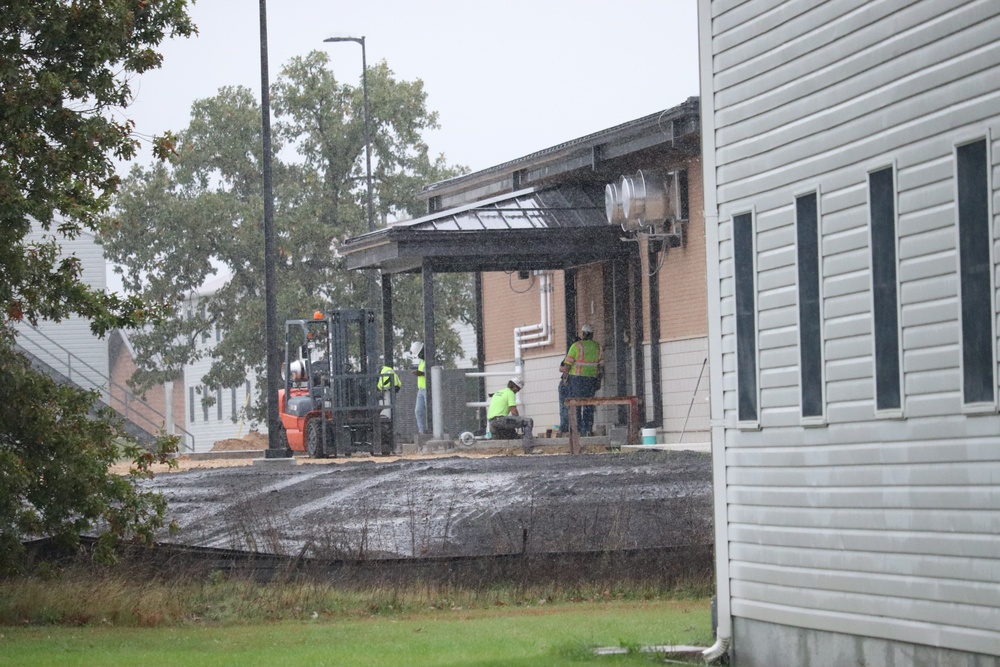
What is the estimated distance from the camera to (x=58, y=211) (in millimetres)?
14047

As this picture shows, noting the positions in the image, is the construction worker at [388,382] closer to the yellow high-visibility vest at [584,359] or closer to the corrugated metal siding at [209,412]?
the yellow high-visibility vest at [584,359]

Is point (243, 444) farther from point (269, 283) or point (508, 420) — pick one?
point (508, 420)

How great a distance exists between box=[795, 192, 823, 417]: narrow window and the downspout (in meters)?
0.94

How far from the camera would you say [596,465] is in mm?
21406

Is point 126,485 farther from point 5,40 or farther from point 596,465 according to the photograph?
point 596,465

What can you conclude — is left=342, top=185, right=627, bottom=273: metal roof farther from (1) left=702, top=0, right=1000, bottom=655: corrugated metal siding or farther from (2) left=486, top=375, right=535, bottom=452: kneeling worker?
(1) left=702, top=0, right=1000, bottom=655: corrugated metal siding

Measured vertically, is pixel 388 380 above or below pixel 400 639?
above

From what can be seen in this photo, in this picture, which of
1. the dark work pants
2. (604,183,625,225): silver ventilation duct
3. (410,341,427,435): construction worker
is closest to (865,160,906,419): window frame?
(604,183,625,225): silver ventilation duct

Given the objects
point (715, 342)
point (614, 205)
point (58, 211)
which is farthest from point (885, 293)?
point (614, 205)

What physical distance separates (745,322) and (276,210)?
35681 millimetres

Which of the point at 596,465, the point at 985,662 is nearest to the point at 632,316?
the point at 596,465

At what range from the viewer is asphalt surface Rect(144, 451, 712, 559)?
17.0m

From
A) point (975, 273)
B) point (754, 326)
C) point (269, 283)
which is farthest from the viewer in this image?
point (269, 283)

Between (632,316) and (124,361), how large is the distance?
125 ft
